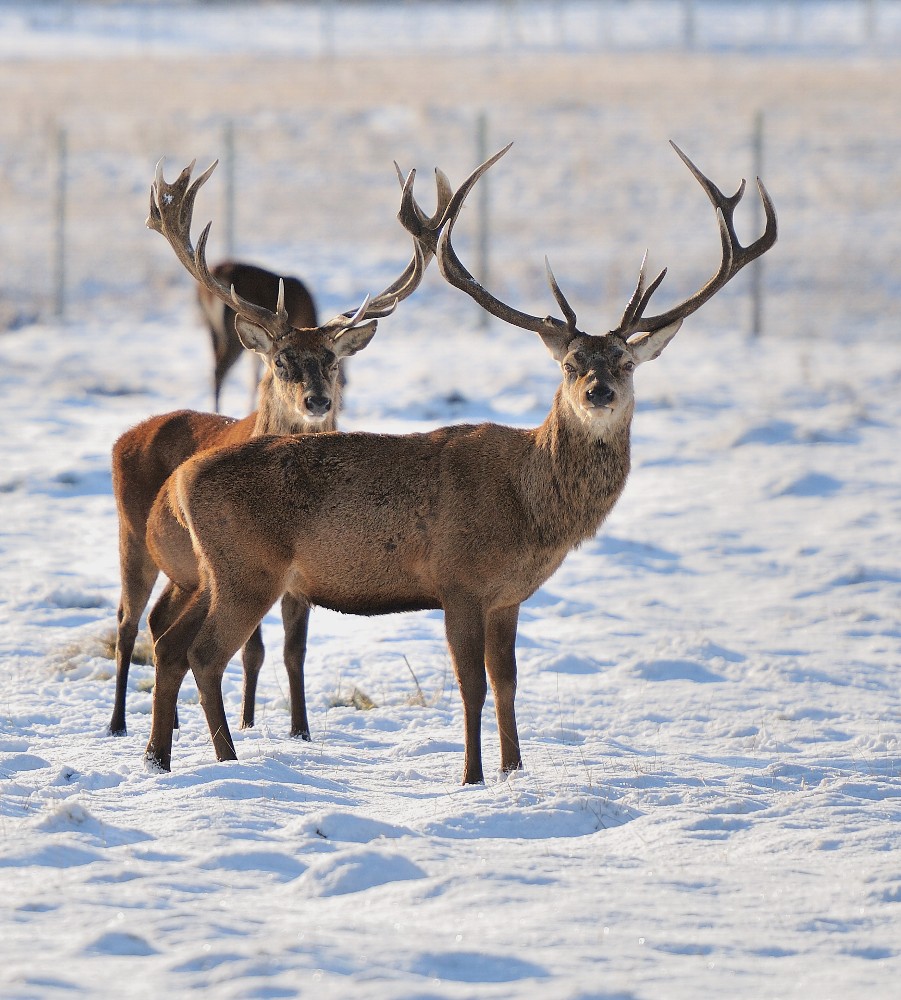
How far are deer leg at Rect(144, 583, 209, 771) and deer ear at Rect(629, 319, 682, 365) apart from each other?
6.90ft

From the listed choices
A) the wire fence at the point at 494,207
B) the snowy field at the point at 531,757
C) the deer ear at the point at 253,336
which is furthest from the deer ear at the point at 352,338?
the wire fence at the point at 494,207

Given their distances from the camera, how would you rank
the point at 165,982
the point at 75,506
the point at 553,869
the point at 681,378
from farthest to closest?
the point at 681,378, the point at 75,506, the point at 553,869, the point at 165,982

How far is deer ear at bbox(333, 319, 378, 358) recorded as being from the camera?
27.7 feet

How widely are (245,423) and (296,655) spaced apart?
52.4 inches

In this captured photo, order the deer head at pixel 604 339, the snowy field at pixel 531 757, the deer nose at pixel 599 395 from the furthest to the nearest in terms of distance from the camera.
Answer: the deer head at pixel 604 339 → the deer nose at pixel 599 395 → the snowy field at pixel 531 757

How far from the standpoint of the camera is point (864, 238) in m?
24.2

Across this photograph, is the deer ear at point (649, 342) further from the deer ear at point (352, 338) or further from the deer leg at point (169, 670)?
the deer leg at point (169, 670)

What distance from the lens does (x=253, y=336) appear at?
336 inches

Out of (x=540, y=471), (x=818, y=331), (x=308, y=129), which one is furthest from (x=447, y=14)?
(x=540, y=471)

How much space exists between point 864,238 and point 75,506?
15587 millimetres

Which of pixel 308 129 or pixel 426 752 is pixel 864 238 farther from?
pixel 426 752

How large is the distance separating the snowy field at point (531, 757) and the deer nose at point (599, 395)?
58.9 inches

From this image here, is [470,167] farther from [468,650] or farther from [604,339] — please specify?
[468,650]

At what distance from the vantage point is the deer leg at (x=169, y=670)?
6535 mm
